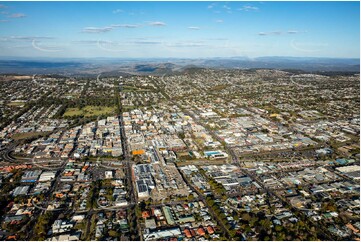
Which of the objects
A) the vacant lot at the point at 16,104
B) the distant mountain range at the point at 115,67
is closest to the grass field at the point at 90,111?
the vacant lot at the point at 16,104

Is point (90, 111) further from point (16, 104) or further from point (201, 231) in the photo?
point (201, 231)

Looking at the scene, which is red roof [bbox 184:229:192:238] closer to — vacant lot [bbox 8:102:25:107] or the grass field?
the grass field

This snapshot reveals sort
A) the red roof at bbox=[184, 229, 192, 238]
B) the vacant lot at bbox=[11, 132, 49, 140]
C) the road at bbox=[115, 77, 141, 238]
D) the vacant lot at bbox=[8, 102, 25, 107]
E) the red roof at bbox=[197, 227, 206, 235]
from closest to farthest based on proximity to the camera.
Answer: the red roof at bbox=[184, 229, 192, 238] → the red roof at bbox=[197, 227, 206, 235] → the road at bbox=[115, 77, 141, 238] → the vacant lot at bbox=[11, 132, 49, 140] → the vacant lot at bbox=[8, 102, 25, 107]

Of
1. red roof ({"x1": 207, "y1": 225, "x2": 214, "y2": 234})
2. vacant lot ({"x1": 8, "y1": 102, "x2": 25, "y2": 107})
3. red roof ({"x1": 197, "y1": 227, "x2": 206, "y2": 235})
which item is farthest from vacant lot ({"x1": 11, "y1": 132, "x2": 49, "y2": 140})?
red roof ({"x1": 207, "y1": 225, "x2": 214, "y2": 234})

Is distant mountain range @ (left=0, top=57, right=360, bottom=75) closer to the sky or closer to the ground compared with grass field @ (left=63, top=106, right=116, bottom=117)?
closer to the sky

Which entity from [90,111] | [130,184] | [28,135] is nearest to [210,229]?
[130,184]

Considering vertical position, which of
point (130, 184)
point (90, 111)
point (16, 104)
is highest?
point (16, 104)

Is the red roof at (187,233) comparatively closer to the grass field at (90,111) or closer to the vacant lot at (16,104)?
the grass field at (90,111)

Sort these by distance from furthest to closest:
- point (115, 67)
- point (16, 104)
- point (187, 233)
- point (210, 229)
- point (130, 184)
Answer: point (115, 67)
point (16, 104)
point (130, 184)
point (210, 229)
point (187, 233)
